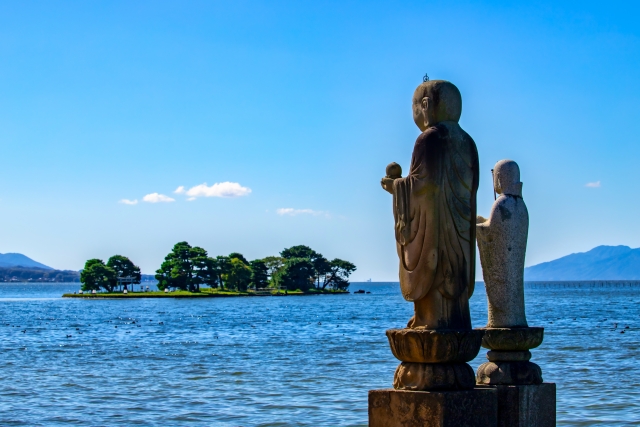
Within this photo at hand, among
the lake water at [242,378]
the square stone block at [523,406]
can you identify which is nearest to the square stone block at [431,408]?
the square stone block at [523,406]

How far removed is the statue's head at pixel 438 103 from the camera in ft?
26.5

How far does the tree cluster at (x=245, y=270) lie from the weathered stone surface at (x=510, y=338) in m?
144

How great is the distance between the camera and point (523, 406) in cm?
884

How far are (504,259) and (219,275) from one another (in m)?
155

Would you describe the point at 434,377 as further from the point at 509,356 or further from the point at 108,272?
the point at 108,272

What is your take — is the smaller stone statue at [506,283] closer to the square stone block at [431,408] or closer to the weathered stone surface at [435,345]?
the square stone block at [431,408]

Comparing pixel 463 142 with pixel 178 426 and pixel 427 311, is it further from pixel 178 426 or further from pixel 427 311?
pixel 178 426

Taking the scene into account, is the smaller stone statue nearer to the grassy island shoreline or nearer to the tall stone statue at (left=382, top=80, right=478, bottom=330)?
the tall stone statue at (left=382, top=80, right=478, bottom=330)

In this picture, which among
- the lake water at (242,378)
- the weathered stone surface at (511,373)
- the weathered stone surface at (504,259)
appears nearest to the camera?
the weathered stone surface at (511,373)

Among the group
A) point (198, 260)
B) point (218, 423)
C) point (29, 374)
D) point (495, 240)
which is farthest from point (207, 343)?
point (198, 260)

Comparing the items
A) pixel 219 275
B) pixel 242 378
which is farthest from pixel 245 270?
pixel 242 378

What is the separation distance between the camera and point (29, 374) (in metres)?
33.7

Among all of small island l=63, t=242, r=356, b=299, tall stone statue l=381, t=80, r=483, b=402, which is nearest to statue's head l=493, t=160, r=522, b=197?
tall stone statue l=381, t=80, r=483, b=402

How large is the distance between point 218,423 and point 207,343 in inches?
1196
